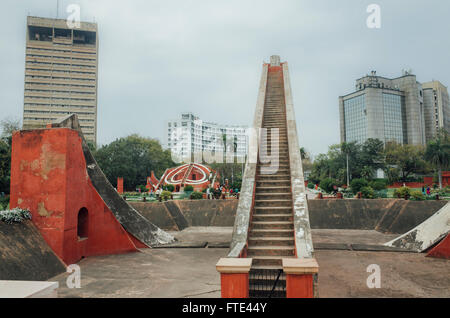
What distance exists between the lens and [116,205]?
8930 mm

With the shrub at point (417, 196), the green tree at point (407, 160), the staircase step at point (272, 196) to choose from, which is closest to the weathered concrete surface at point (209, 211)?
the staircase step at point (272, 196)

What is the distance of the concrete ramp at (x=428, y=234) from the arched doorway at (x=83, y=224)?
831 centimetres

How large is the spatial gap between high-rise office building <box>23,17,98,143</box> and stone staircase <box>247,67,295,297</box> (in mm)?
76894

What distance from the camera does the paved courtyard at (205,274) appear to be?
17.1ft

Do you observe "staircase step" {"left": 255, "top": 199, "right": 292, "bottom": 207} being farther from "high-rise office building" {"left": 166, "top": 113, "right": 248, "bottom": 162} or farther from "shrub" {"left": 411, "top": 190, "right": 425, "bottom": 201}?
"high-rise office building" {"left": 166, "top": 113, "right": 248, "bottom": 162}

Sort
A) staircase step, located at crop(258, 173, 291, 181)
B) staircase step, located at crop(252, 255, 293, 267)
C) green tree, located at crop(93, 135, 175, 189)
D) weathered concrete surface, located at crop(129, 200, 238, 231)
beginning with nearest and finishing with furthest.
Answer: staircase step, located at crop(252, 255, 293, 267), staircase step, located at crop(258, 173, 291, 181), weathered concrete surface, located at crop(129, 200, 238, 231), green tree, located at crop(93, 135, 175, 189)

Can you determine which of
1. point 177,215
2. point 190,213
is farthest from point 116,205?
point 190,213

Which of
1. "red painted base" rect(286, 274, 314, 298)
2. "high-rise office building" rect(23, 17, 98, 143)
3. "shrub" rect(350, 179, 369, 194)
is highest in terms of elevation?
"high-rise office building" rect(23, 17, 98, 143)

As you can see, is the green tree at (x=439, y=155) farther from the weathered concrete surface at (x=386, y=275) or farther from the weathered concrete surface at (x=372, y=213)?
the weathered concrete surface at (x=386, y=275)

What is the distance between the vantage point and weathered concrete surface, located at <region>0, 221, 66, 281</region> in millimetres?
5512

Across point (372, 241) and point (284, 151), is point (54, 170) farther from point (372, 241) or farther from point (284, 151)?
point (372, 241)

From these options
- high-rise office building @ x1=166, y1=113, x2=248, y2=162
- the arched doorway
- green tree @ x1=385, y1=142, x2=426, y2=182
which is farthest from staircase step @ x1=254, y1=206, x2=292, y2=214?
high-rise office building @ x1=166, y1=113, x2=248, y2=162

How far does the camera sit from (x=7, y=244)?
584 cm

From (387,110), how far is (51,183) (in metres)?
84.1
